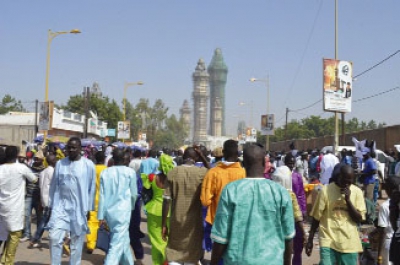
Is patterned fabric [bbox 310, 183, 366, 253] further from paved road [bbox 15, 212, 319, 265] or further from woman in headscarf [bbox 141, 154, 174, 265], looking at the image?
paved road [bbox 15, 212, 319, 265]

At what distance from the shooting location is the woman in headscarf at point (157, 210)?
6671 millimetres

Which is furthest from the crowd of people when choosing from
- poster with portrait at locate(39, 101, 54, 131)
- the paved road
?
poster with portrait at locate(39, 101, 54, 131)

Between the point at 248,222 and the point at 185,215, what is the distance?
2.28 m

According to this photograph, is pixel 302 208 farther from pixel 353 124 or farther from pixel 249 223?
pixel 353 124

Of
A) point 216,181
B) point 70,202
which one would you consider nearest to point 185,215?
point 216,181

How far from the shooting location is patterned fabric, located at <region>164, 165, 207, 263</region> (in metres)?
5.55

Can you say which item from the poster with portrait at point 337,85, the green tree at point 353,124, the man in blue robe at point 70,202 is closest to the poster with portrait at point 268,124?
the poster with portrait at point 337,85

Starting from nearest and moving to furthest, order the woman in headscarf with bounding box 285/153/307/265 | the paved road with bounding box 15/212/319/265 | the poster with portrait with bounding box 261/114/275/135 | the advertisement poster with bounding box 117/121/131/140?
1. the woman in headscarf with bounding box 285/153/307/265
2. the paved road with bounding box 15/212/319/265
3. the advertisement poster with bounding box 117/121/131/140
4. the poster with portrait with bounding box 261/114/275/135

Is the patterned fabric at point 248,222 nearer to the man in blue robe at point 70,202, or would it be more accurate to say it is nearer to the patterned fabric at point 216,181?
the patterned fabric at point 216,181

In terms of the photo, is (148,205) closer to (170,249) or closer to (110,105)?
(170,249)

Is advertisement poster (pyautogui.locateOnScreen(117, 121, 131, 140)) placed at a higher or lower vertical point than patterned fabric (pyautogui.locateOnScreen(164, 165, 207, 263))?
higher

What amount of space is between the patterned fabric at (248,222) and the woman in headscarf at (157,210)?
10.6 feet

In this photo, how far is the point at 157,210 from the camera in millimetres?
6848

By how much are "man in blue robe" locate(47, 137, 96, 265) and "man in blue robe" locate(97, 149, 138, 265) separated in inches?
10.2
